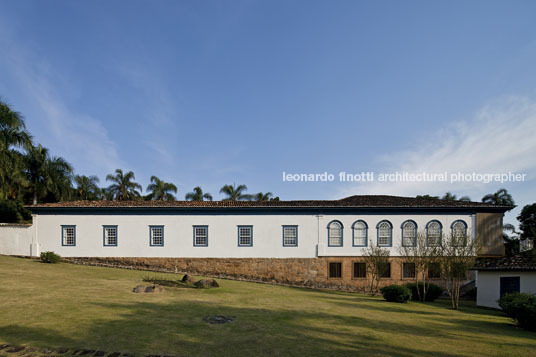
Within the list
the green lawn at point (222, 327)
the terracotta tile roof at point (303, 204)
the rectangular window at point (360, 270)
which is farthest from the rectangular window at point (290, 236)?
the green lawn at point (222, 327)

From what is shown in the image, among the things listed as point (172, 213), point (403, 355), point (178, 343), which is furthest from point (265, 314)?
point (172, 213)

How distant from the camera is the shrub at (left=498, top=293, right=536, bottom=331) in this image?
12.2 m

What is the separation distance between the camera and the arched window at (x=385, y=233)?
2644 centimetres

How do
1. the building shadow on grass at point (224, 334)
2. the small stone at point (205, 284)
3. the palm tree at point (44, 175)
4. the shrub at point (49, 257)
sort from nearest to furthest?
1. the building shadow on grass at point (224, 334)
2. the small stone at point (205, 284)
3. the shrub at point (49, 257)
4. the palm tree at point (44, 175)

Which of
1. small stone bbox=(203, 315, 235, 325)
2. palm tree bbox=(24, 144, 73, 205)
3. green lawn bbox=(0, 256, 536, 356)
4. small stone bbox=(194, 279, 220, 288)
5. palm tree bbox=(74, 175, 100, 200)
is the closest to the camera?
green lawn bbox=(0, 256, 536, 356)

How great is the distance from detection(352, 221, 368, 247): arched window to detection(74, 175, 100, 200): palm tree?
43802mm

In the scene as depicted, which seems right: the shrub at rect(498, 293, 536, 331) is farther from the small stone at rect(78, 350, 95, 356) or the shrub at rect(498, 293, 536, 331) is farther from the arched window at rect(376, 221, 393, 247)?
the small stone at rect(78, 350, 95, 356)

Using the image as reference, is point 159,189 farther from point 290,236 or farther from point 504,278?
point 504,278

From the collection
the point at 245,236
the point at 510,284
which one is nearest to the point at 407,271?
the point at 510,284

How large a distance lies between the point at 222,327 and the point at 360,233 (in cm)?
1957

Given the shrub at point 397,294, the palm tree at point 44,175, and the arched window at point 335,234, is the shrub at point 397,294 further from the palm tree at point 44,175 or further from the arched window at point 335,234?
the palm tree at point 44,175

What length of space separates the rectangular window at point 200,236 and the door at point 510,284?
2194 cm

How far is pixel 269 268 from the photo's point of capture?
25906 mm

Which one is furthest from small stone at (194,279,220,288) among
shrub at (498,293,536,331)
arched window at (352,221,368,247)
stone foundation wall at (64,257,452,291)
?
shrub at (498,293,536,331)
